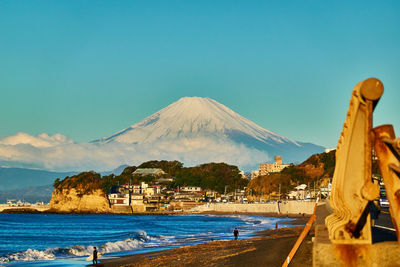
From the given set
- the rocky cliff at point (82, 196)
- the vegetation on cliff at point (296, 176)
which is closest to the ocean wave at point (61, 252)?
the vegetation on cliff at point (296, 176)

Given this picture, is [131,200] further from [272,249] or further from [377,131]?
[377,131]

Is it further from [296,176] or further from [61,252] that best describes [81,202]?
[61,252]

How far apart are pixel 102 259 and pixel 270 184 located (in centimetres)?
15970

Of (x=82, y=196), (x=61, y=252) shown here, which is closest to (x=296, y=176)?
(x=82, y=196)

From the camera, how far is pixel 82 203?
631 ft

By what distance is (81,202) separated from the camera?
192500mm

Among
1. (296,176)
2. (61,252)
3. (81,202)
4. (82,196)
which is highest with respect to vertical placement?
(296,176)

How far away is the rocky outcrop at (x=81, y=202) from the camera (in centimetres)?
18975

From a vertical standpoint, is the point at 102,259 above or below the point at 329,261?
below

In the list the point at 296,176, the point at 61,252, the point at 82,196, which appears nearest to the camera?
the point at 61,252

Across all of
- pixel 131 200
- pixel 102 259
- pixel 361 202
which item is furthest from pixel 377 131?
pixel 131 200

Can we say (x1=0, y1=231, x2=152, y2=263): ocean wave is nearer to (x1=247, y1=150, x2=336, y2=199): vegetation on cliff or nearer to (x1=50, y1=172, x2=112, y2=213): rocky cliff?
(x1=247, y1=150, x2=336, y2=199): vegetation on cliff

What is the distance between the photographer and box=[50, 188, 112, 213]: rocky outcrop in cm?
18975

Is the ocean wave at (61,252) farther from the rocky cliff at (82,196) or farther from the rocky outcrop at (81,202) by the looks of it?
the rocky cliff at (82,196)
